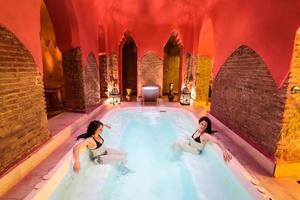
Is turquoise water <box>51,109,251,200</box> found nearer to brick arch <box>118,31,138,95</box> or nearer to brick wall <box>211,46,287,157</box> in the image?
brick wall <box>211,46,287,157</box>

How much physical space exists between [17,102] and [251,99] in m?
4.12

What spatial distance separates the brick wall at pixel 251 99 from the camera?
293cm

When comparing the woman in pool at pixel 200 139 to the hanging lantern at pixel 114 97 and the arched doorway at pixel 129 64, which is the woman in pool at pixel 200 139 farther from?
the arched doorway at pixel 129 64

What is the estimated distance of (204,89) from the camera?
797 centimetres

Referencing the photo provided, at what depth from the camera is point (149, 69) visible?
9266 mm

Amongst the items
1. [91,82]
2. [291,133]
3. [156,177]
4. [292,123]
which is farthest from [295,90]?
[91,82]

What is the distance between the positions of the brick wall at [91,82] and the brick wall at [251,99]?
409 centimetres

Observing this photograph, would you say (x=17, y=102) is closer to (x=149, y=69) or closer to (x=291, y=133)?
(x=291, y=133)

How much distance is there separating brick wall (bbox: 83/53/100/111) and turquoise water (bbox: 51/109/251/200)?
60.8 inches

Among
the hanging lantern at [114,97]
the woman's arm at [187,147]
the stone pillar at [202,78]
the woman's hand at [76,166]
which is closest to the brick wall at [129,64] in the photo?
the hanging lantern at [114,97]

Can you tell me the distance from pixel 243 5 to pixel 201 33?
3.59m

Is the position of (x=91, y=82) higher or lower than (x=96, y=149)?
higher

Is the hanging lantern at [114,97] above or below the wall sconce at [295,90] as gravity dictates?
below

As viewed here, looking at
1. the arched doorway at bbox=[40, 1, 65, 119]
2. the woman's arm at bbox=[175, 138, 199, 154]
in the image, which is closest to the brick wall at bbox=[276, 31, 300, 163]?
the woman's arm at bbox=[175, 138, 199, 154]
